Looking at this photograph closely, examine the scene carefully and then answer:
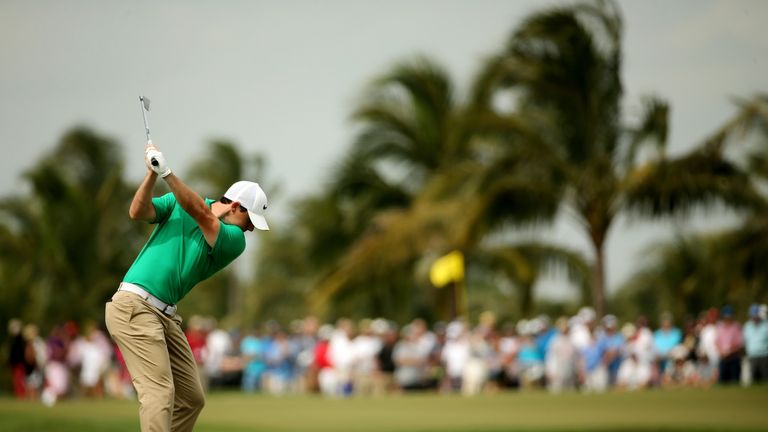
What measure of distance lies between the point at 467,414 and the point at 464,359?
11079 millimetres

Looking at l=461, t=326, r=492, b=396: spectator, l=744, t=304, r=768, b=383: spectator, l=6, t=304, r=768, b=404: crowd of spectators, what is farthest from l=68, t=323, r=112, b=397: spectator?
l=744, t=304, r=768, b=383: spectator

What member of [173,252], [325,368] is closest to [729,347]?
[325,368]

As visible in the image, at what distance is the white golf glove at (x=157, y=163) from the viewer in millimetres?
7438

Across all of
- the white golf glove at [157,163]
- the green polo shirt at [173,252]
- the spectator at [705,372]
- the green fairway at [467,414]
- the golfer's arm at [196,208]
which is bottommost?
the green fairway at [467,414]

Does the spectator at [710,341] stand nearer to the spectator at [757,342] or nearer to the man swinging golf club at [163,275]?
the spectator at [757,342]

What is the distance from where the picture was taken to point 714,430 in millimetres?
13898

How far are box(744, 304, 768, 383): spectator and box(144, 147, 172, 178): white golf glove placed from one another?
1921 cm

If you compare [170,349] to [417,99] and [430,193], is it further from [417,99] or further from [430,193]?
[417,99]

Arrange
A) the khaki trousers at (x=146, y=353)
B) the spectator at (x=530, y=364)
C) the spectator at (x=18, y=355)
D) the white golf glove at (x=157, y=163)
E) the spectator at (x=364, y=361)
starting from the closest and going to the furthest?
the white golf glove at (x=157, y=163), the khaki trousers at (x=146, y=353), the spectator at (x=18, y=355), the spectator at (x=530, y=364), the spectator at (x=364, y=361)

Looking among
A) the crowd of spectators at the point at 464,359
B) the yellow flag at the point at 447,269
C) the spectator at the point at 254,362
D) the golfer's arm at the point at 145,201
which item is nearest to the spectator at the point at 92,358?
the crowd of spectators at the point at 464,359

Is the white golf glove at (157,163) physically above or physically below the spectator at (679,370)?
above

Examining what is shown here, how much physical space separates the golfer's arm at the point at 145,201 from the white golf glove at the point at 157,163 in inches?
3.2

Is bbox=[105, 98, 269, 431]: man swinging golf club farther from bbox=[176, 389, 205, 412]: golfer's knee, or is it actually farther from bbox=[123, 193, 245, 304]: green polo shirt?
bbox=[176, 389, 205, 412]: golfer's knee

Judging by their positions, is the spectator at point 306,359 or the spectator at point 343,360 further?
the spectator at point 306,359
